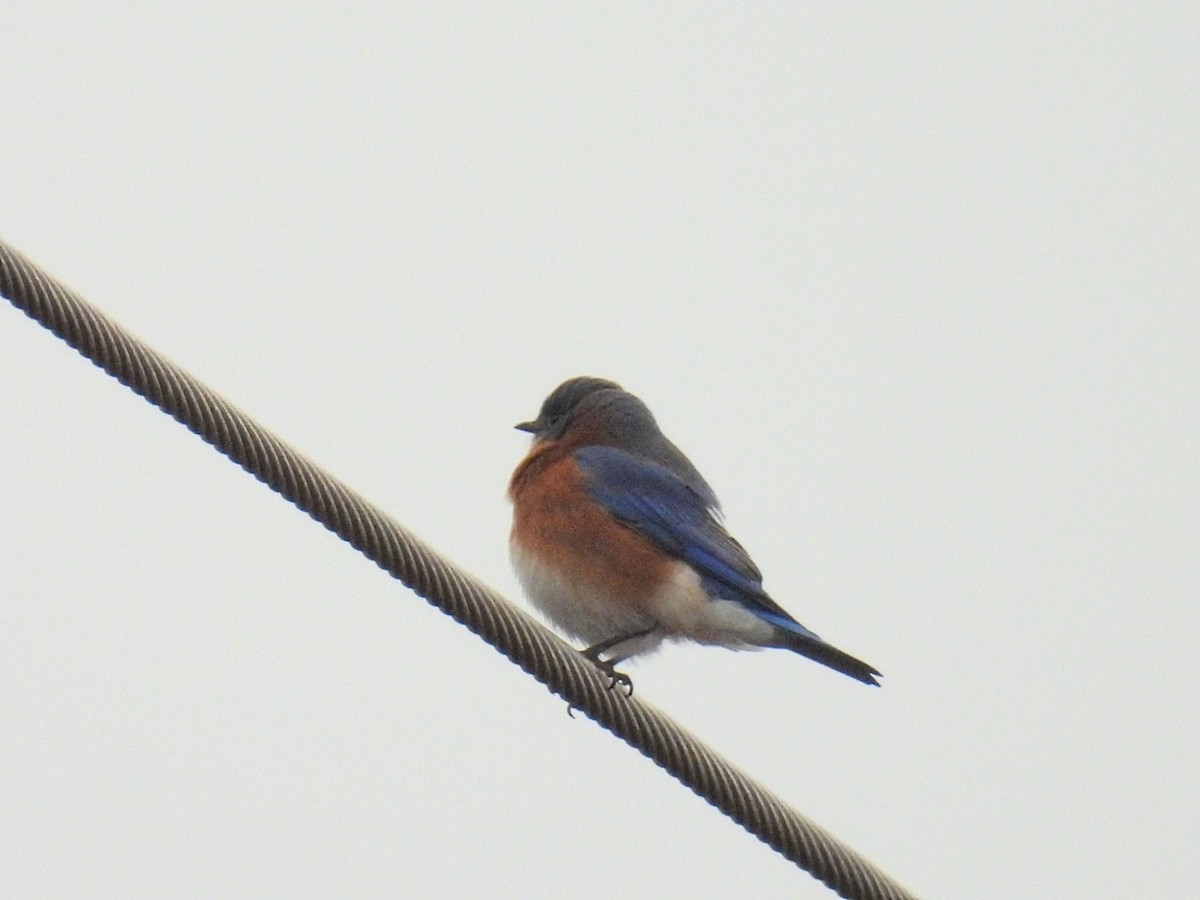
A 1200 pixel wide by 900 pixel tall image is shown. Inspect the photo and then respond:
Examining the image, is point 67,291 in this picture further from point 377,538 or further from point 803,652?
point 803,652

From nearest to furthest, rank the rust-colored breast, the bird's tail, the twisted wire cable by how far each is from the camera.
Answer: the twisted wire cable
the bird's tail
the rust-colored breast

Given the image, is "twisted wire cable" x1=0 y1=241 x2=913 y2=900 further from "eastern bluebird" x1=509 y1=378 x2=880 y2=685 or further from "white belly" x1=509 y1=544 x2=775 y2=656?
"white belly" x1=509 y1=544 x2=775 y2=656

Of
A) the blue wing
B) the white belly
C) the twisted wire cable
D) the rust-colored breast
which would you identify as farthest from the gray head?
the twisted wire cable

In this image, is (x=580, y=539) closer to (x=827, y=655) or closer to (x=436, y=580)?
(x=827, y=655)

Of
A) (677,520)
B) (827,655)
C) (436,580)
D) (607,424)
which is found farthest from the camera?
(607,424)

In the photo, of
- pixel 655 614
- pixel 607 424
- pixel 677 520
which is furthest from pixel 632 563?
pixel 607 424

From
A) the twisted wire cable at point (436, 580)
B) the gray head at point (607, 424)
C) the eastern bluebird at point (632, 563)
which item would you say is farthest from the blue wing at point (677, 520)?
the twisted wire cable at point (436, 580)
